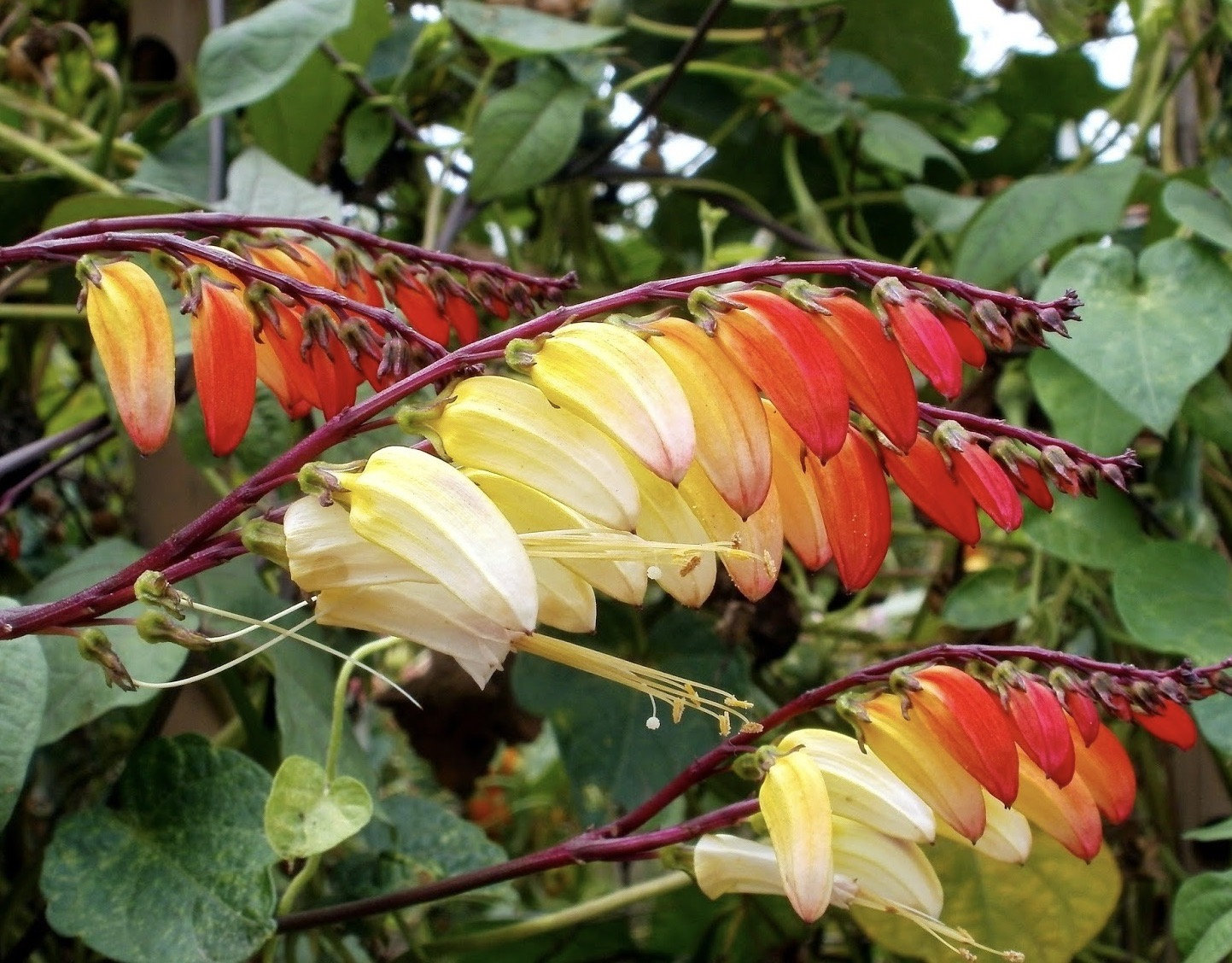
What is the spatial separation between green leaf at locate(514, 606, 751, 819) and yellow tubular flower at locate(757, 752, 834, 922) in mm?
375

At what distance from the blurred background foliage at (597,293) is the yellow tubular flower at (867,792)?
A: 195mm

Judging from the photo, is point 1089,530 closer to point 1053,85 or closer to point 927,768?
point 927,768

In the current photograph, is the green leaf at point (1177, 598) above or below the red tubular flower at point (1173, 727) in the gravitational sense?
below

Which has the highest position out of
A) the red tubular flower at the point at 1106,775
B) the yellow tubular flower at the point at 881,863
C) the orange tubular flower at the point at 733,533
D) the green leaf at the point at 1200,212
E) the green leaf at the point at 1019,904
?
the green leaf at the point at 1200,212

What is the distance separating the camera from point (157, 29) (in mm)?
1021

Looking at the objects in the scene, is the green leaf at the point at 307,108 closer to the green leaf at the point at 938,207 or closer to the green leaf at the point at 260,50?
the green leaf at the point at 260,50

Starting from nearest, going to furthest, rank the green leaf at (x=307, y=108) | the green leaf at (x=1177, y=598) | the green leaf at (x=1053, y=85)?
the green leaf at (x=1177, y=598) < the green leaf at (x=307, y=108) < the green leaf at (x=1053, y=85)

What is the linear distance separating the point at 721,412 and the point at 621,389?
0.12 ft

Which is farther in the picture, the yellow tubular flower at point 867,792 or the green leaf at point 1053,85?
the green leaf at point 1053,85

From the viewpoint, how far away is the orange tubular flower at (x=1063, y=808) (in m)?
0.44

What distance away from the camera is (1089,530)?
747 millimetres

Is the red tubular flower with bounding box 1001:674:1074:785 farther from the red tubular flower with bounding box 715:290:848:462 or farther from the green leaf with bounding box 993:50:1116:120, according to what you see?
the green leaf with bounding box 993:50:1116:120

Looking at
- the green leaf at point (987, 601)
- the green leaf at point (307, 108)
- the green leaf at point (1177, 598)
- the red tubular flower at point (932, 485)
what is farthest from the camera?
the green leaf at point (307, 108)

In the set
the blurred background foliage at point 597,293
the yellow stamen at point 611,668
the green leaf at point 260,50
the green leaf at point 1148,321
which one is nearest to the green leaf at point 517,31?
the blurred background foliage at point 597,293
